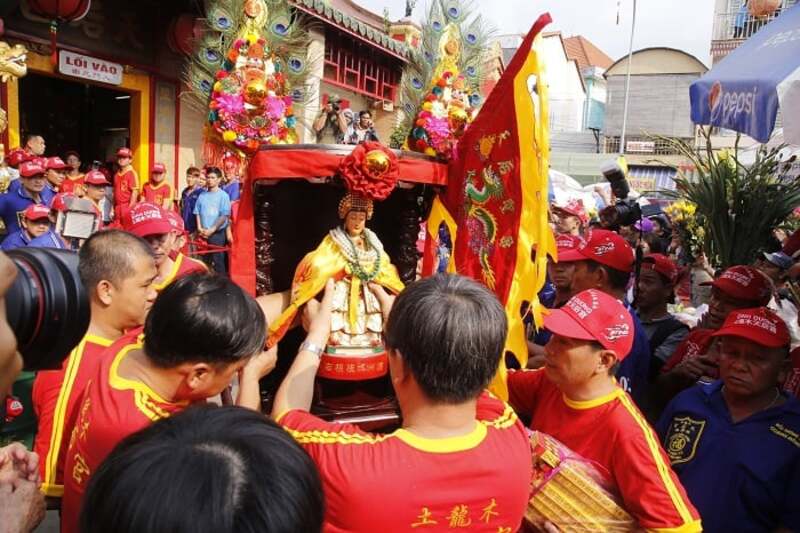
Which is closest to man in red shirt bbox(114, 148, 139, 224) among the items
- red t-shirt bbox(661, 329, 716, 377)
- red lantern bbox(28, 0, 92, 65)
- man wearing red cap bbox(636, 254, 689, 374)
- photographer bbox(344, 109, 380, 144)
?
red lantern bbox(28, 0, 92, 65)

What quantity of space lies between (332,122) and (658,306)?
259 centimetres

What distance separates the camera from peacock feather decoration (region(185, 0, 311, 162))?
2861mm

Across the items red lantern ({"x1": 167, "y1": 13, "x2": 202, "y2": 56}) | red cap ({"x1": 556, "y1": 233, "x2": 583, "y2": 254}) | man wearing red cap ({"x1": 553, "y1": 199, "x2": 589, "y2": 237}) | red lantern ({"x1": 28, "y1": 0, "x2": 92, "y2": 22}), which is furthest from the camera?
red lantern ({"x1": 167, "y1": 13, "x2": 202, "y2": 56})

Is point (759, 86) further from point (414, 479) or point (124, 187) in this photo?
point (124, 187)

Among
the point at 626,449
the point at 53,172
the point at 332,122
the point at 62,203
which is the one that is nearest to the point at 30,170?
the point at 62,203

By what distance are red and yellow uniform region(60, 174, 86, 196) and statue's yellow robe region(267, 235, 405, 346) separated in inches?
215

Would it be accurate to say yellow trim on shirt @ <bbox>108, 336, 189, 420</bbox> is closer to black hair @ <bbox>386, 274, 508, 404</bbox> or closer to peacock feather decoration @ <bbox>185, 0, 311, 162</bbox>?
black hair @ <bbox>386, 274, 508, 404</bbox>

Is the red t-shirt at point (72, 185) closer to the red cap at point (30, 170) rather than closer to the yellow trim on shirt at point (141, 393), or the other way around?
the red cap at point (30, 170)

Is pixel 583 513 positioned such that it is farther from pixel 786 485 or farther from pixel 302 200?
pixel 302 200

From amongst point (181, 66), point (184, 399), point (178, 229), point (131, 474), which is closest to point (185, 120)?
point (181, 66)

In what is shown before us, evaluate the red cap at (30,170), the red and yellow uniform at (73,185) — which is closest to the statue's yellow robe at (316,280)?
the red cap at (30,170)

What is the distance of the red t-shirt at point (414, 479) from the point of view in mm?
1140

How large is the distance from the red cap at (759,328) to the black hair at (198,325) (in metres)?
1.43

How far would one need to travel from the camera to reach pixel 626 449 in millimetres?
1495
